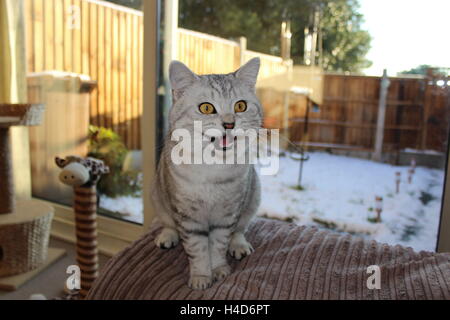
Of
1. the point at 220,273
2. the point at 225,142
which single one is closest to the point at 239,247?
the point at 220,273

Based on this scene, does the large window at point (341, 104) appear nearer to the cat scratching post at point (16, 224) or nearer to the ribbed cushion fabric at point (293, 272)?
the ribbed cushion fabric at point (293, 272)

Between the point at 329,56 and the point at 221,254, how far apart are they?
0.95 meters

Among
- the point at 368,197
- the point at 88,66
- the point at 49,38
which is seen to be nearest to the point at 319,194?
the point at 368,197

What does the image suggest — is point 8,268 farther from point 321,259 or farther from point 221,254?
point 321,259

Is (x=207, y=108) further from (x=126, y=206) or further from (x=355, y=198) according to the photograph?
(x=126, y=206)

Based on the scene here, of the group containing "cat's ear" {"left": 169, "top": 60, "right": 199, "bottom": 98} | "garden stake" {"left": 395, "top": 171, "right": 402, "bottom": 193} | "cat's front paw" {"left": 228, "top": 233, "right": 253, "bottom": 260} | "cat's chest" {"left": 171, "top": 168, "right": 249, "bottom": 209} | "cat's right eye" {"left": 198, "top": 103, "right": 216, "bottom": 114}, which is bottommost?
"cat's front paw" {"left": 228, "top": 233, "right": 253, "bottom": 260}

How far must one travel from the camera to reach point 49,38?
2.12 m

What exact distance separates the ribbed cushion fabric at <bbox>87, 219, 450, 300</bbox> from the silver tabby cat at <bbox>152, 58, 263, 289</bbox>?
0.24 feet

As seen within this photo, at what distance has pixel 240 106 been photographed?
2.91 feet

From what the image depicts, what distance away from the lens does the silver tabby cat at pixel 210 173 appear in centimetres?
86

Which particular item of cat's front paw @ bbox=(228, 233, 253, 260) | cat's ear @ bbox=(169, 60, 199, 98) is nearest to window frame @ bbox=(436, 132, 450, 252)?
cat's front paw @ bbox=(228, 233, 253, 260)

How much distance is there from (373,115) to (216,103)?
95 cm

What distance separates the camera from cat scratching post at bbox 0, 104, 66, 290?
1.62 meters

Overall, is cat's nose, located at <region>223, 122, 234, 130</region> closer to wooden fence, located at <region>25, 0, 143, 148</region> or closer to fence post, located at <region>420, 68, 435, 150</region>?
fence post, located at <region>420, 68, 435, 150</region>
